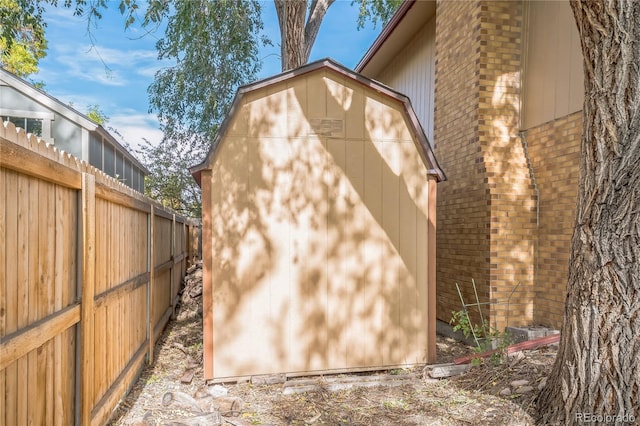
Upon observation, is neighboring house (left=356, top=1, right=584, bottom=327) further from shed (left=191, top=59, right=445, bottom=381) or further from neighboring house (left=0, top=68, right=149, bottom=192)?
neighboring house (left=0, top=68, right=149, bottom=192)

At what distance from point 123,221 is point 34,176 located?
1.65 m

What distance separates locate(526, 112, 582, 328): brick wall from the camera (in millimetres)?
4500

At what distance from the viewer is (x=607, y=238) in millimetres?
2611

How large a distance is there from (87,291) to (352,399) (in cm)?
246

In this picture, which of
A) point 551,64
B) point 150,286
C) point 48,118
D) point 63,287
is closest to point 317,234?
point 150,286

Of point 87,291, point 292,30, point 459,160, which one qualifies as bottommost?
point 87,291

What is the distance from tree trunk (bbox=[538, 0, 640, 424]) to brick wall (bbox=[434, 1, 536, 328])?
2.33 metres

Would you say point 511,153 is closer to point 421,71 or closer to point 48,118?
point 421,71

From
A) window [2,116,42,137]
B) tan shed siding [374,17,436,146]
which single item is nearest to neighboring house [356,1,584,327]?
tan shed siding [374,17,436,146]

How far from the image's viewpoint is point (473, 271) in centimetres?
545

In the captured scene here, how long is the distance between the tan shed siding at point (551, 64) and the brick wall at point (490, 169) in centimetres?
15

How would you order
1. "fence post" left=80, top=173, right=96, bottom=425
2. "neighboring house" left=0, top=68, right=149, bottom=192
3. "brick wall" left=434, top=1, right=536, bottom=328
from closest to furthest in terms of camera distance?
"fence post" left=80, top=173, right=96, bottom=425 < "brick wall" left=434, top=1, right=536, bottom=328 < "neighboring house" left=0, top=68, right=149, bottom=192

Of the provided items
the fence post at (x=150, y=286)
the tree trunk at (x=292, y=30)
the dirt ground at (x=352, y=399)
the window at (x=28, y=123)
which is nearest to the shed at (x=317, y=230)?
the dirt ground at (x=352, y=399)

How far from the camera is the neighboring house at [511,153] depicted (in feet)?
15.3
